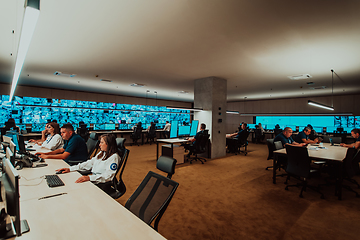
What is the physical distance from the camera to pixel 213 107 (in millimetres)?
6766

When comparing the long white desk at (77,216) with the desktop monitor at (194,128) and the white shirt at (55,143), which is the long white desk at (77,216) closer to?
the white shirt at (55,143)

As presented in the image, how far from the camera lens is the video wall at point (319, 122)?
9876 millimetres

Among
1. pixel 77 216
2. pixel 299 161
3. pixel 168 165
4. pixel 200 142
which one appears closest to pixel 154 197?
pixel 168 165

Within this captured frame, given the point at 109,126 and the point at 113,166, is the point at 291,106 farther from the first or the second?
the point at 113,166

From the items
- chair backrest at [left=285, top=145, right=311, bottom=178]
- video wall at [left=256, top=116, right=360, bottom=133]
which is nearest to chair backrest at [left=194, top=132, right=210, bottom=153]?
chair backrest at [left=285, top=145, right=311, bottom=178]

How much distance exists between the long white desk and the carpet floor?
1131 mm

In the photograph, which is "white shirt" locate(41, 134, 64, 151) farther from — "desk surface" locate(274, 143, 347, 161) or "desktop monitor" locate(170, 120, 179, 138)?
"desk surface" locate(274, 143, 347, 161)

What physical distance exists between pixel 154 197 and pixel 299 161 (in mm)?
3187

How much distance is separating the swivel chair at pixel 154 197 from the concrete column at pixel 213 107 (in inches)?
200

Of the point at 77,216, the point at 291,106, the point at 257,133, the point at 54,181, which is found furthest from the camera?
the point at 291,106

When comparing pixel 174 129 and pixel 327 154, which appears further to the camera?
pixel 174 129

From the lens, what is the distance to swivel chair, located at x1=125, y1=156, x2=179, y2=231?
4.88 ft

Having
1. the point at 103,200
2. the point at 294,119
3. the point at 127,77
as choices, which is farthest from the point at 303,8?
the point at 294,119

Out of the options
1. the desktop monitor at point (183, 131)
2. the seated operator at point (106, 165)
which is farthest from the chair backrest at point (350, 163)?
the desktop monitor at point (183, 131)
